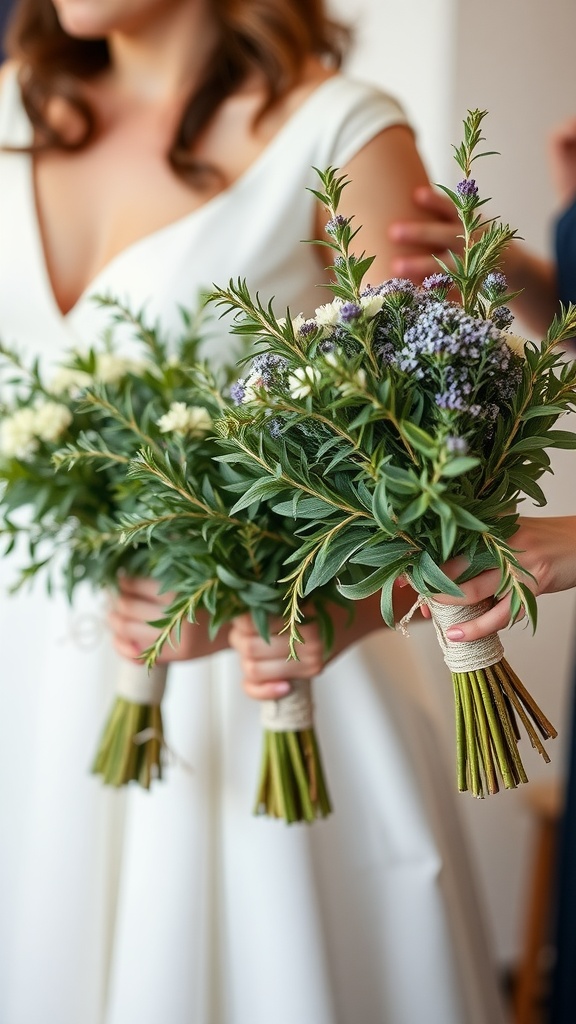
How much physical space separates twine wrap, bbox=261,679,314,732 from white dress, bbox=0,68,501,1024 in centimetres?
17

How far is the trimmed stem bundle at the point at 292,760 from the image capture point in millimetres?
892

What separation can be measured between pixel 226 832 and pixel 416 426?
26.6 inches

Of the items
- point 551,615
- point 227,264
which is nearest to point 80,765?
point 227,264

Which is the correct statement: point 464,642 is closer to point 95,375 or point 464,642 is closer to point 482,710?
point 482,710

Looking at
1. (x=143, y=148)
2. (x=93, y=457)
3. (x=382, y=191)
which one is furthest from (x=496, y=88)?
(x=93, y=457)

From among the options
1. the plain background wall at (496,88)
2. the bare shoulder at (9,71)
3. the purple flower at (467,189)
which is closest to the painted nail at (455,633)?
the purple flower at (467,189)

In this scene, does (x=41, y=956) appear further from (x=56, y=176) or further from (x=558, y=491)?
(x=56, y=176)

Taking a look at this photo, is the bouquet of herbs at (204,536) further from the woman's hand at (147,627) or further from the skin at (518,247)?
the skin at (518,247)

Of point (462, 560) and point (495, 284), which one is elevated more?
point (495, 284)

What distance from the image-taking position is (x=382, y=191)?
101 centimetres

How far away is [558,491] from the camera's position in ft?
3.01

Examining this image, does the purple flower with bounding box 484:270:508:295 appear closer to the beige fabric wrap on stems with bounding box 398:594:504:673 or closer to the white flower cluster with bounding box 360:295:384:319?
the white flower cluster with bounding box 360:295:384:319

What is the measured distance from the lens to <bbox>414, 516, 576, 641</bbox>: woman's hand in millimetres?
613

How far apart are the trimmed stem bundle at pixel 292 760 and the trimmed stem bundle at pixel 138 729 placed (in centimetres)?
15
